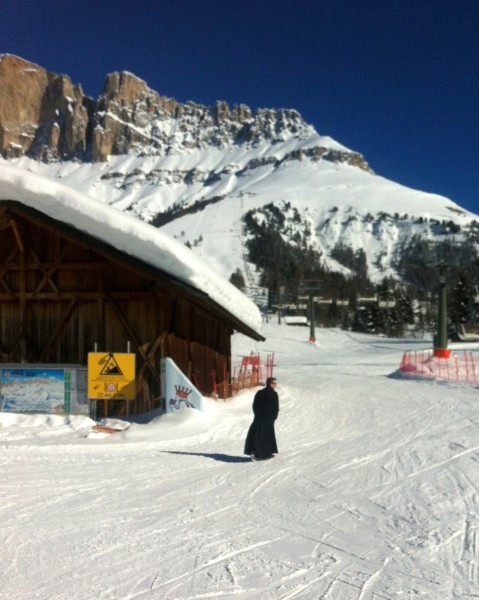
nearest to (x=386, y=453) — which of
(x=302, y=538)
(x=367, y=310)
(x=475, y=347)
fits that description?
(x=302, y=538)

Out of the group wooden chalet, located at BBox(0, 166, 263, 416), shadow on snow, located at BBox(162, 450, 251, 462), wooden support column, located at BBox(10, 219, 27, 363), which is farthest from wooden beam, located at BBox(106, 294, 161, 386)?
shadow on snow, located at BBox(162, 450, 251, 462)

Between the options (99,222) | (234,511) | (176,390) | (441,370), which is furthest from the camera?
(441,370)

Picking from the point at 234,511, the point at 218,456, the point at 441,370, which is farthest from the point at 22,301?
the point at 441,370

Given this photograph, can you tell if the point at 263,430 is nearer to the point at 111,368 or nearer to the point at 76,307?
the point at 111,368

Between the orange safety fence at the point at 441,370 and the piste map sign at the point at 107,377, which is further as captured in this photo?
the orange safety fence at the point at 441,370

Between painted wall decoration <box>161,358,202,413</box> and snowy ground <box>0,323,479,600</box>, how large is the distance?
12.2 inches

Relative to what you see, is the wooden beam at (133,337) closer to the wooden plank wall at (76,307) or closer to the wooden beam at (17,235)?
the wooden plank wall at (76,307)

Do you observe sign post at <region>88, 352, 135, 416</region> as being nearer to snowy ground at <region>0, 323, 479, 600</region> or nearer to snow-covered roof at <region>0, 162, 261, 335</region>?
snowy ground at <region>0, 323, 479, 600</region>

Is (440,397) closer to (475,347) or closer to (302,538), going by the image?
(302,538)

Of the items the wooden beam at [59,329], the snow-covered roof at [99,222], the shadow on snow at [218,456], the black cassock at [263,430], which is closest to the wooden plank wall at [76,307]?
the wooden beam at [59,329]

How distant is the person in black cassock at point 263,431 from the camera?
985 centimetres

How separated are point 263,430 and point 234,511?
125 inches

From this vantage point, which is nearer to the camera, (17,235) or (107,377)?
(107,377)

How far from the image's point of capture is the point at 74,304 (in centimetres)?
1474
